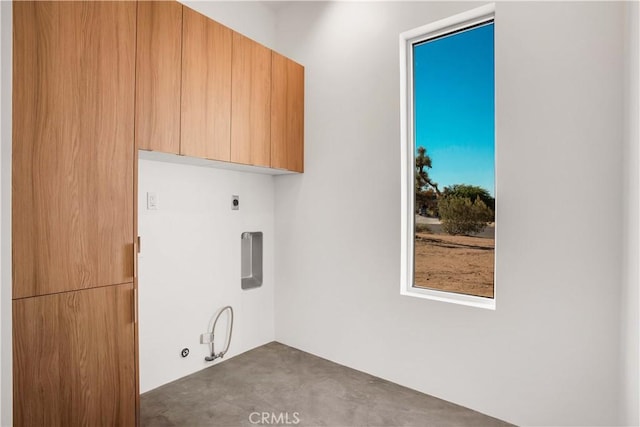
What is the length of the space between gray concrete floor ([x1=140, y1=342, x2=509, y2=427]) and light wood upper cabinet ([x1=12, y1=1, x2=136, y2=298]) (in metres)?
0.93

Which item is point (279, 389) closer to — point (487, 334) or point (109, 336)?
point (109, 336)

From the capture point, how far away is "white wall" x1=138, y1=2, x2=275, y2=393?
2371mm

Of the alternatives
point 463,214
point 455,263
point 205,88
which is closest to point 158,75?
point 205,88

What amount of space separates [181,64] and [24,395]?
178 centimetres

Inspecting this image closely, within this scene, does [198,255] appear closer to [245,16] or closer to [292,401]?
[292,401]

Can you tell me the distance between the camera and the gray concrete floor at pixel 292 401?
6.71ft

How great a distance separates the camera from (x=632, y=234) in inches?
59.9

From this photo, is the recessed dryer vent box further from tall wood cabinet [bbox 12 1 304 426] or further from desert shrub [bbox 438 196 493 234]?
desert shrub [bbox 438 196 493 234]

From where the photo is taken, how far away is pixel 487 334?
83.6 inches

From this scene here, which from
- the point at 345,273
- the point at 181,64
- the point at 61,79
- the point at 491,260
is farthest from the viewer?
the point at 345,273

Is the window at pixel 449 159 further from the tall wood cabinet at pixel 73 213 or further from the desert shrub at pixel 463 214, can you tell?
the tall wood cabinet at pixel 73 213

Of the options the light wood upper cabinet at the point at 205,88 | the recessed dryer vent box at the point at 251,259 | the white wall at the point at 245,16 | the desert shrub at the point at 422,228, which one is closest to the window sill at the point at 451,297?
the desert shrub at the point at 422,228

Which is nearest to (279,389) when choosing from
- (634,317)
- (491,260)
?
(491,260)

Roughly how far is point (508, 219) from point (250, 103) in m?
1.84
